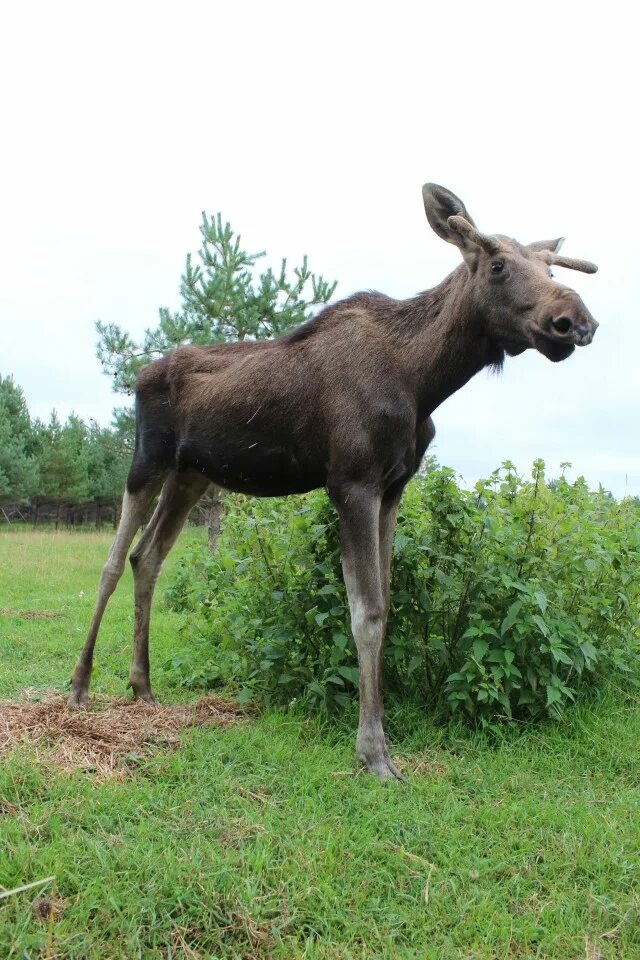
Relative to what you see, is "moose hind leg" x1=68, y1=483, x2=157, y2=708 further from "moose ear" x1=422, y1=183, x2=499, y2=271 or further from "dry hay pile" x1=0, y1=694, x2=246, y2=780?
"moose ear" x1=422, y1=183, x2=499, y2=271

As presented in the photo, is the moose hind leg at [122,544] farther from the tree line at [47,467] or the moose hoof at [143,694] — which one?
the tree line at [47,467]

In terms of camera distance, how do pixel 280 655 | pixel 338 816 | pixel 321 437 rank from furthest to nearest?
pixel 280 655
pixel 321 437
pixel 338 816

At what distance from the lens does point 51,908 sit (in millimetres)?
2523

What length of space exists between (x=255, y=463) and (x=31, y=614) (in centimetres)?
641

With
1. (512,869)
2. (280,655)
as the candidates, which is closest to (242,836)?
(512,869)

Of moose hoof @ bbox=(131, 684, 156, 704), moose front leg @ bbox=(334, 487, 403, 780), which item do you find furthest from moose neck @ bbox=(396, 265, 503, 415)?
moose hoof @ bbox=(131, 684, 156, 704)

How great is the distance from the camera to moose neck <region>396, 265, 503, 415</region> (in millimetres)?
4254

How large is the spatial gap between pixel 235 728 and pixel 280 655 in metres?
0.65

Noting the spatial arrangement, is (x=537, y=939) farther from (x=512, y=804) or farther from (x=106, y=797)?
(x=106, y=797)

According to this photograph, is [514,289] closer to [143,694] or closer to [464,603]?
[464,603]

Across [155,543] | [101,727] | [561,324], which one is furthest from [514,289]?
[101,727]

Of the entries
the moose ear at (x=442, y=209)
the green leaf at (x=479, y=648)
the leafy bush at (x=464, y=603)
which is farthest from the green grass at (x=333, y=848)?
the moose ear at (x=442, y=209)

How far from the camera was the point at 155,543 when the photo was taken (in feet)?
18.0

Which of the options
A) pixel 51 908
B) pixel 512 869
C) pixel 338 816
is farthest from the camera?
pixel 338 816
